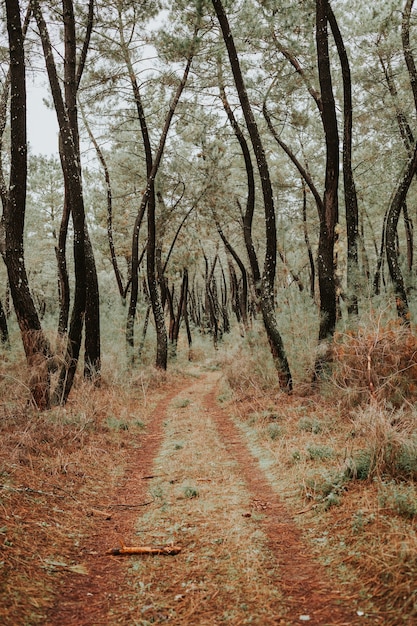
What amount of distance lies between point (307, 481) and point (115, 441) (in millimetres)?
3092

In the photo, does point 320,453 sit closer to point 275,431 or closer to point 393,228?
point 275,431

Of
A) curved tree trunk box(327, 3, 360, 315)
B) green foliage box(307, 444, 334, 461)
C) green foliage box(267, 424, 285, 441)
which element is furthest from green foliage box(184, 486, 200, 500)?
curved tree trunk box(327, 3, 360, 315)

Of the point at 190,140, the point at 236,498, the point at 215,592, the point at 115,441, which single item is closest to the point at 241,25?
the point at 190,140

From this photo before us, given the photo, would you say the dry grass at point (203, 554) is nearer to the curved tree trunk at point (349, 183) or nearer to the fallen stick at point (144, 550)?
the fallen stick at point (144, 550)

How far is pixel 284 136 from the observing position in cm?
1702

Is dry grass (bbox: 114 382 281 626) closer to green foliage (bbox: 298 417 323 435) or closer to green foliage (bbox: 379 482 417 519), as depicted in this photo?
green foliage (bbox: 379 482 417 519)

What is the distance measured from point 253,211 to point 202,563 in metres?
9.58

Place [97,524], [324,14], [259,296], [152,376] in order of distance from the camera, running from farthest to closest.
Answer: [152,376]
[259,296]
[324,14]
[97,524]

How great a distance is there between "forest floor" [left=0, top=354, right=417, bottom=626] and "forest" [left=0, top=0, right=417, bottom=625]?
0.27 feet

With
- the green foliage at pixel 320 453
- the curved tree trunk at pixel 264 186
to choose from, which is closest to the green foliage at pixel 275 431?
the green foliage at pixel 320 453

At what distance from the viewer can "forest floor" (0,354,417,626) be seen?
251 cm

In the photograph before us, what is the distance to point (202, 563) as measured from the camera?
3037 millimetres

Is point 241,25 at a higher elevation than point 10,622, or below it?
higher

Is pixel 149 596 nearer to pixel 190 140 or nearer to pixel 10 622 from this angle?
pixel 10 622
